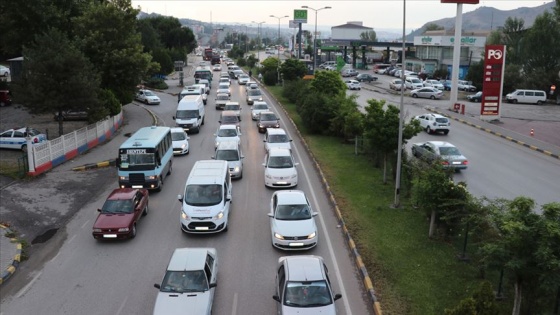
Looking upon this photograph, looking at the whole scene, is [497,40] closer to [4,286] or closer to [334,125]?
[334,125]

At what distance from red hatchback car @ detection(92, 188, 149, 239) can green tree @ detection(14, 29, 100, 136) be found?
12.7m

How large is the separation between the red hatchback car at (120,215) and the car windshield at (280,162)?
6.45 m

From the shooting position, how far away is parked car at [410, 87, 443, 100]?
5928 cm

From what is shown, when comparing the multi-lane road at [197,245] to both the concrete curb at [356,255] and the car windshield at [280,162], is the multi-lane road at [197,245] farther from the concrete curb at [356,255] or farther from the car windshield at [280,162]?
the car windshield at [280,162]

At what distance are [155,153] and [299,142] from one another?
13847mm

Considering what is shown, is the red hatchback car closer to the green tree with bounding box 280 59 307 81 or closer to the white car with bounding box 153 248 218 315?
the white car with bounding box 153 248 218 315

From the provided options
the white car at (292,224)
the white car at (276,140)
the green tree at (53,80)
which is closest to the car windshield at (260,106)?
the white car at (276,140)

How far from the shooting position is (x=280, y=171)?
74.5ft

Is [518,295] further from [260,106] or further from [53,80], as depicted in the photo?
[260,106]

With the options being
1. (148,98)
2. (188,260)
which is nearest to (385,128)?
(188,260)

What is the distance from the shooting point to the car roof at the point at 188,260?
12.6 meters

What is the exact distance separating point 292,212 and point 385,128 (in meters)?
7.97

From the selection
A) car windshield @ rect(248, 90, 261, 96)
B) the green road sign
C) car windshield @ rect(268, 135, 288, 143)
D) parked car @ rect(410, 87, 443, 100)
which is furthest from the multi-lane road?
the green road sign

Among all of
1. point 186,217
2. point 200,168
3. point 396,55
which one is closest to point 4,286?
point 186,217
